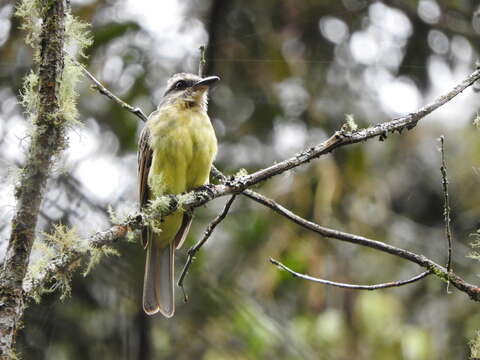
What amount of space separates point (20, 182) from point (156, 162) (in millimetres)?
2080

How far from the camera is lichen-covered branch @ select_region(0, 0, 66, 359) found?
2.02 metres

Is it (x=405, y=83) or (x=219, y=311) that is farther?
(x=405, y=83)

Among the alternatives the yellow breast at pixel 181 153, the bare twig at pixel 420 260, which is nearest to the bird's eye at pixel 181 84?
the yellow breast at pixel 181 153

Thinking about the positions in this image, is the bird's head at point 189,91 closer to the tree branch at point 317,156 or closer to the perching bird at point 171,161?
the perching bird at point 171,161

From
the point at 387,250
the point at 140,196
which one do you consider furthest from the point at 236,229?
the point at 387,250

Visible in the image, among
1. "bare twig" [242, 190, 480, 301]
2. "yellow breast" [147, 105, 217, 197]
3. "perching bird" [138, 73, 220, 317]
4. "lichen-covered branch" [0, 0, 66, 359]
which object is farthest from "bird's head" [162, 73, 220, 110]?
"lichen-covered branch" [0, 0, 66, 359]

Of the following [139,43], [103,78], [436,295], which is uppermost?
[139,43]

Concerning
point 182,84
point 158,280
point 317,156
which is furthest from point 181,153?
point 317,156

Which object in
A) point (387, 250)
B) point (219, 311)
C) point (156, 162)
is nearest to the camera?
point (387, 250)

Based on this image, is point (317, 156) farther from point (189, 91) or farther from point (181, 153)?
point (189, 91)

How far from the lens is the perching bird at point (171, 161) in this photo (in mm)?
4090

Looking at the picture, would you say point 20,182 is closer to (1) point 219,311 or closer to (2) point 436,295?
(1) point 219,311

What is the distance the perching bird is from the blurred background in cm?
62

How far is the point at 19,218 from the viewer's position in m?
2.04
